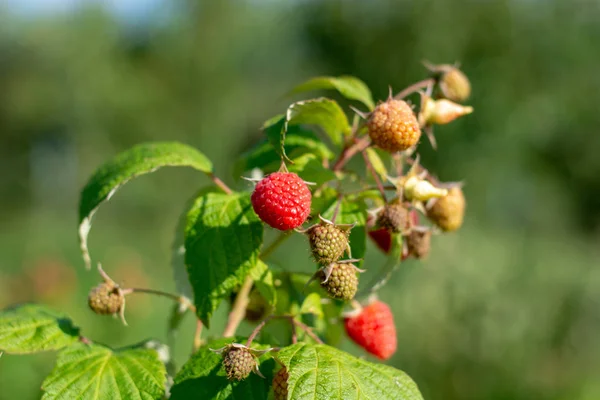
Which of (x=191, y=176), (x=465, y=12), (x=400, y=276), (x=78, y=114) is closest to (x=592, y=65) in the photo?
(x=465, y=12)

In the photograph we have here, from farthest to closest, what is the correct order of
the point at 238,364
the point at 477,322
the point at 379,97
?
the point at 379,97, the point at 477,322, the point at 238,364

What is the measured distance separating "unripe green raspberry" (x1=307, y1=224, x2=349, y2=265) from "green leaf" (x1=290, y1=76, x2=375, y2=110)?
45 cm

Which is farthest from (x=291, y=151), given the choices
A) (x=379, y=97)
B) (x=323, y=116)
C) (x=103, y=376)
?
(x=379, y=97)

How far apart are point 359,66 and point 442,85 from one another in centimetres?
1873

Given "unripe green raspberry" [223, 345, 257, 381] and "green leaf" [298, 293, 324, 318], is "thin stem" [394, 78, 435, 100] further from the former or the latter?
"unripe green raspberry" [223, 345, 257, 381]

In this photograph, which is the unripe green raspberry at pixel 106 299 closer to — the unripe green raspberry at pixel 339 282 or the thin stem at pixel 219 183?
the thin stem at pixel 219 183

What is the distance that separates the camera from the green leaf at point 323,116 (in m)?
1.57

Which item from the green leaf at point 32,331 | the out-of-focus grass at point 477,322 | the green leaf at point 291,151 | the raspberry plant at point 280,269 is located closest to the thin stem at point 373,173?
the raspberry plant at point 280,269

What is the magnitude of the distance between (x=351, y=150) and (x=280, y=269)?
0.36 m

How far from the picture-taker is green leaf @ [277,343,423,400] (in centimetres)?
129

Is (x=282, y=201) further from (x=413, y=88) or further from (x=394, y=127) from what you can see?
(x=413, y=88)

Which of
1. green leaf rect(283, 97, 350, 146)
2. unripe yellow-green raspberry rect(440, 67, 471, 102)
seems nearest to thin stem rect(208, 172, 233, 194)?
green leaf rect(283, 97, 350, 146)

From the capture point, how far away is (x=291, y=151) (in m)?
1.78

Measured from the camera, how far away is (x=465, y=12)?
18.9 metres
